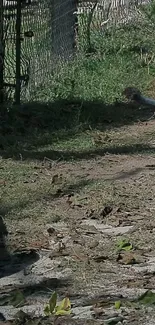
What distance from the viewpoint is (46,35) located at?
11.1 metres

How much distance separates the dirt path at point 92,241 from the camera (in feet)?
15.1

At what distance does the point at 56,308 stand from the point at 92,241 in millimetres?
1317

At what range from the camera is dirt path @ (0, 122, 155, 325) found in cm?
460

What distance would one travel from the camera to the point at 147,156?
777 centimetres

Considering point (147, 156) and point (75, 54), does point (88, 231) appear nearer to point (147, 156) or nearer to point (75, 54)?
point (147, 156)

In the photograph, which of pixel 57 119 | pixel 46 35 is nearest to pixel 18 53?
pixel 57 119

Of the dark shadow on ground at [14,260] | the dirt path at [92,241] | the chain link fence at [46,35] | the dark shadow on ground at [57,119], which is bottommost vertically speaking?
the dark shadow on ground at [14,260]

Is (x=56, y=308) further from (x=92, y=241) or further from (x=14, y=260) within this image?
(x=92, y=241)

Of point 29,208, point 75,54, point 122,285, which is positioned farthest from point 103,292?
point 75,54

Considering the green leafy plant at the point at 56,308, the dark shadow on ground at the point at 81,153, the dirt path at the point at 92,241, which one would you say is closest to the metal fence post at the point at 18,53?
the dark shadow on ground at the point at 81,153

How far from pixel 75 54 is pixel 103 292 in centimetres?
801

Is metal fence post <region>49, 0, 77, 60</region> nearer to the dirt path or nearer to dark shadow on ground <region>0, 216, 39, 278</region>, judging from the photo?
the dirt path

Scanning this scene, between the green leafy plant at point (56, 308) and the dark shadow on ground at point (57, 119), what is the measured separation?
3.70 m

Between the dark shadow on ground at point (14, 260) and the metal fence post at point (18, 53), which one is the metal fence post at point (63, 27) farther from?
the dark shadow on ground at point (14, 260)
